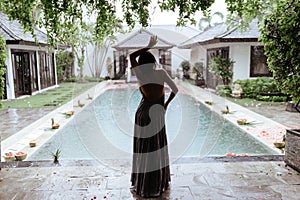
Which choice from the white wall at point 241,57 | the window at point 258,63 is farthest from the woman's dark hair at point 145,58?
the window at point 258,63

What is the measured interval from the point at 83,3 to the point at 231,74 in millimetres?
11174

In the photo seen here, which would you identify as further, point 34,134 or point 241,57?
point 241,57

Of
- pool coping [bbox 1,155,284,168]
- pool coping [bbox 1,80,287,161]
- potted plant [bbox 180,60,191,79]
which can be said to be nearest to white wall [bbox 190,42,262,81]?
pool coping [bbox 1,80,287,161]

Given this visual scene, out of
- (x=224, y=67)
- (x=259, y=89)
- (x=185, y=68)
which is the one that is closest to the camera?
(x=259, y=89)

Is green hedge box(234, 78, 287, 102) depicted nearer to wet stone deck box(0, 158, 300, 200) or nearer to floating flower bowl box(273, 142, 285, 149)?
floating flower bowl box(273, 142, 285, 149)

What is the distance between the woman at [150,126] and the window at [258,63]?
11.7 meters

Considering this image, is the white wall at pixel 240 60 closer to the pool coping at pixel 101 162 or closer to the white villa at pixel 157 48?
the white villa at pixel 157 48

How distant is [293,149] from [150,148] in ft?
7.38

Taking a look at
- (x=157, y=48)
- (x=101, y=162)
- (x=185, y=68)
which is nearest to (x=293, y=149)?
(x=101, y=162)

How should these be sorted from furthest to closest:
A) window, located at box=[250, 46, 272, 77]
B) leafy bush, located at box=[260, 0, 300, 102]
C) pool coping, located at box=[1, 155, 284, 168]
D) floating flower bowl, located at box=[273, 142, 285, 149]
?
1. window, located at box=[250, 46, 272, 77]
2. floating flower bowl, located at box=[273, 142, 285, 149]
3. pool coping, located at box=[1, 155, 284, 168]
4. leafy bush, located at box=[260, 0, 300, 102]

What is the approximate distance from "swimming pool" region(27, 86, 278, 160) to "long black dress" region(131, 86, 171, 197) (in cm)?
188

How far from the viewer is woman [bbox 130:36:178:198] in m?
3.39

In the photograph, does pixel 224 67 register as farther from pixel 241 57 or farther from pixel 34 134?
pixel 34 134

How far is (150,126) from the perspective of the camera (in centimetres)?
344
